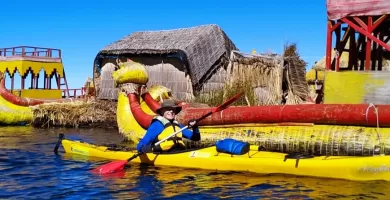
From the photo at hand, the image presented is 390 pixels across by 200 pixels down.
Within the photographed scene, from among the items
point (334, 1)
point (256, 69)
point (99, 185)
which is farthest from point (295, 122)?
point (256, 69)

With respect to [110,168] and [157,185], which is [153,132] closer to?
[110,168]

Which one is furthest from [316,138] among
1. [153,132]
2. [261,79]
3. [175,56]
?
[175,56]

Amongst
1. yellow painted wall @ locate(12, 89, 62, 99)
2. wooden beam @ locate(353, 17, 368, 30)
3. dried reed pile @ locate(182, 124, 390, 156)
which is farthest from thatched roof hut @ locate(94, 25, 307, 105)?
yellow painted wall @ locate(12, 89, 62, 99)

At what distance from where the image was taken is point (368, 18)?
40.7 feet

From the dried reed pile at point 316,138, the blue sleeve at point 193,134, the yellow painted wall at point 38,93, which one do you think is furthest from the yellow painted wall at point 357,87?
the yellow painted wall at point 38,93

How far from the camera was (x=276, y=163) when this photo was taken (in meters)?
9.05

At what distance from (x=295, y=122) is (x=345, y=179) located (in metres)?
3.00

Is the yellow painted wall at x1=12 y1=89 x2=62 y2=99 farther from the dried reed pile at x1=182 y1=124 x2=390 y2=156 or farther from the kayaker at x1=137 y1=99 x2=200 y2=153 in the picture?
the kayaker at x1=137 y1=99 x2=200 y2=153

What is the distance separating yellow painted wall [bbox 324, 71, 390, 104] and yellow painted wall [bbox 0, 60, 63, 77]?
23647mm

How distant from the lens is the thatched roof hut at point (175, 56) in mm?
21547

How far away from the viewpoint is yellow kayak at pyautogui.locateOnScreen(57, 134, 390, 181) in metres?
8.21

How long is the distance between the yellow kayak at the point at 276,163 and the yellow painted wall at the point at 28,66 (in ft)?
73.6

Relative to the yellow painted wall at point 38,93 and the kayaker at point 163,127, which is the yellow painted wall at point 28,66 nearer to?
the yellow painted wall at point 38,93

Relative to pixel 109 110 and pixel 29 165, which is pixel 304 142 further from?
pixel 109 110
